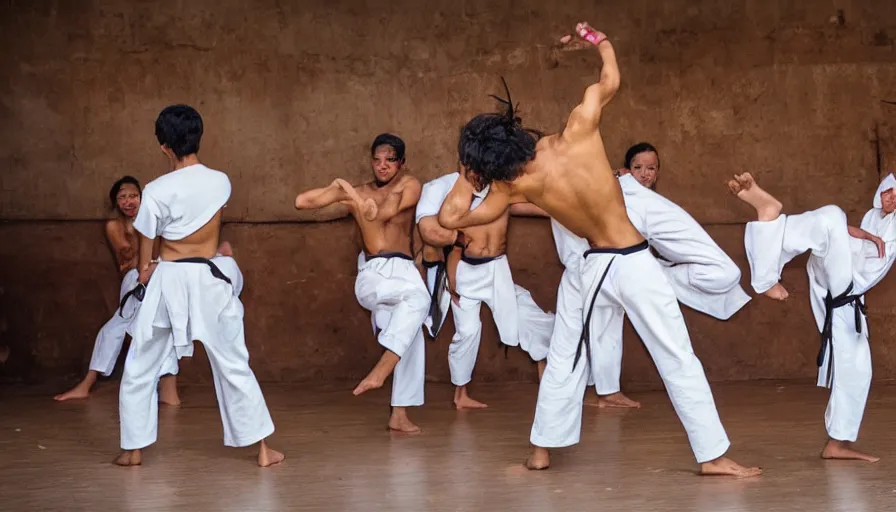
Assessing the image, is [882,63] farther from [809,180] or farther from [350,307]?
[350,307]

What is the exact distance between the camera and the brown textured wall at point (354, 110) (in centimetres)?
812

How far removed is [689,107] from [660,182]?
1.70ft

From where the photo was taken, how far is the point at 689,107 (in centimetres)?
818

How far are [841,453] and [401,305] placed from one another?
2.21m

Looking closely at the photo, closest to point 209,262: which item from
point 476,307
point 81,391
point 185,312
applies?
Result: point 185,312

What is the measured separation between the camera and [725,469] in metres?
5.19

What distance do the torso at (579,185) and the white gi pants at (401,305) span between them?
4.28ft

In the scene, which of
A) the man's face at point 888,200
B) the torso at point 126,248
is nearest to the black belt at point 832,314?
the man's face at point 888,200

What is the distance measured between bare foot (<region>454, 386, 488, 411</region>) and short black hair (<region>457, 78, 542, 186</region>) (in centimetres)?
221

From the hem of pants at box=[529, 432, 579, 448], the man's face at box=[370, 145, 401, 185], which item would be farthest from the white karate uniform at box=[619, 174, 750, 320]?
the hem of pants at box=[529, 432, 579, 448]

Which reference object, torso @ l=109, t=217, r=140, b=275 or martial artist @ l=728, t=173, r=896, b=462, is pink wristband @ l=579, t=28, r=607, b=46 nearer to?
martial artist @ l=728, t=173, r=896, b=462

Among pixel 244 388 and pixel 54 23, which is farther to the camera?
pixel 54 23

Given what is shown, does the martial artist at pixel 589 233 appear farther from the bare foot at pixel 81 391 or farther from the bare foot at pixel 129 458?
the bare foot at pixel 81 391

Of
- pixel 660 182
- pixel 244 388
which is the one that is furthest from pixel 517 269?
pixel 244 388
